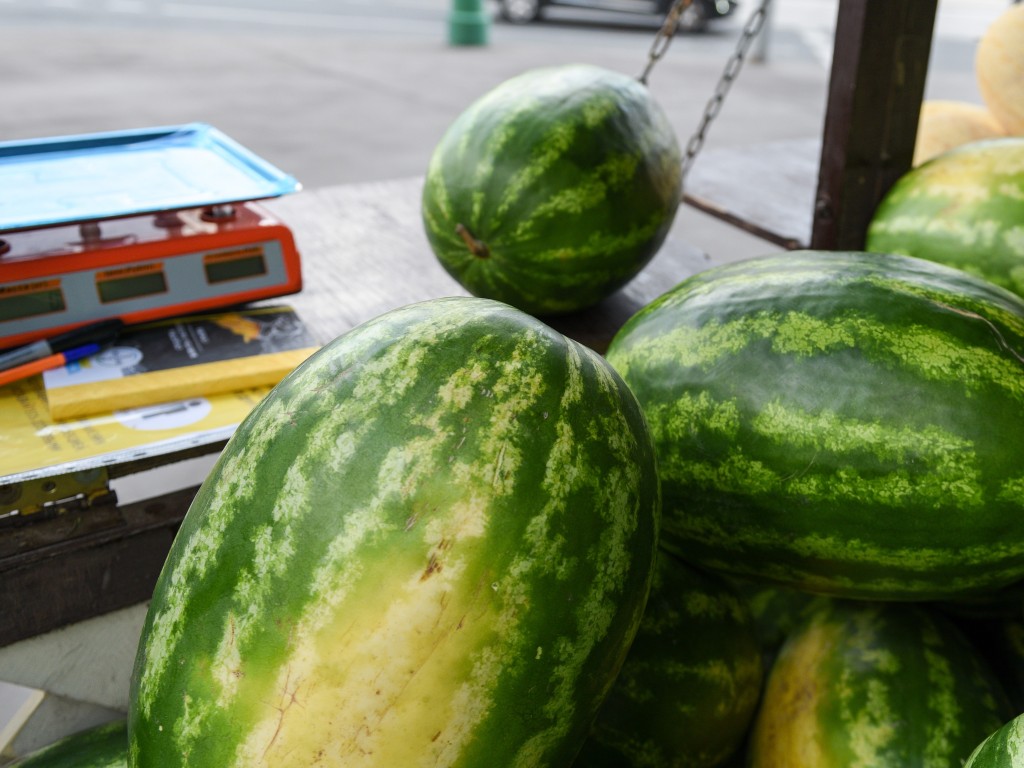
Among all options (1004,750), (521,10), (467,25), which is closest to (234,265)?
(1004,750)

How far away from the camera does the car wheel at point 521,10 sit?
41.5 feet

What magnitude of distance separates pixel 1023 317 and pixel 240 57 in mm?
10340

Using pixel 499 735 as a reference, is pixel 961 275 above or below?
above

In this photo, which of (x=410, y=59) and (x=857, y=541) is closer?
(x=857, y=541)

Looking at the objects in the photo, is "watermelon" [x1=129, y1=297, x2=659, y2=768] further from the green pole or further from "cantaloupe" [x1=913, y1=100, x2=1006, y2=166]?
the green pole

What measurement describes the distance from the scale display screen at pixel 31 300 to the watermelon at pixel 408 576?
711 millimetres

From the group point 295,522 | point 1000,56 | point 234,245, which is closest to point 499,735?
point 295,522

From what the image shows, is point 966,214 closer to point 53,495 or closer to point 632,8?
point 53,495

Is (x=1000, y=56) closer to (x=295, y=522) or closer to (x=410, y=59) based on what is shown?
(x=295, y=522)

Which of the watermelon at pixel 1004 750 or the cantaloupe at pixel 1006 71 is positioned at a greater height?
the cantaloupe at pixel 1006 71

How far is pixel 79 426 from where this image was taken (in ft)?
4.09

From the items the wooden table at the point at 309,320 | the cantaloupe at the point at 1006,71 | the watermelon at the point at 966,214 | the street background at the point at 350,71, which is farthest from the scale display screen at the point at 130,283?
the street background at the point at 350,71

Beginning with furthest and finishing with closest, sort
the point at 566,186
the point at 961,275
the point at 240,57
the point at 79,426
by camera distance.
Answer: the point at 240,57 → the point at 566,186 → the point at 79,426 → the point at 961,275

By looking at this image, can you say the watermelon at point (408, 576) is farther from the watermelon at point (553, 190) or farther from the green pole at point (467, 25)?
the green pole at point (467, 25)
